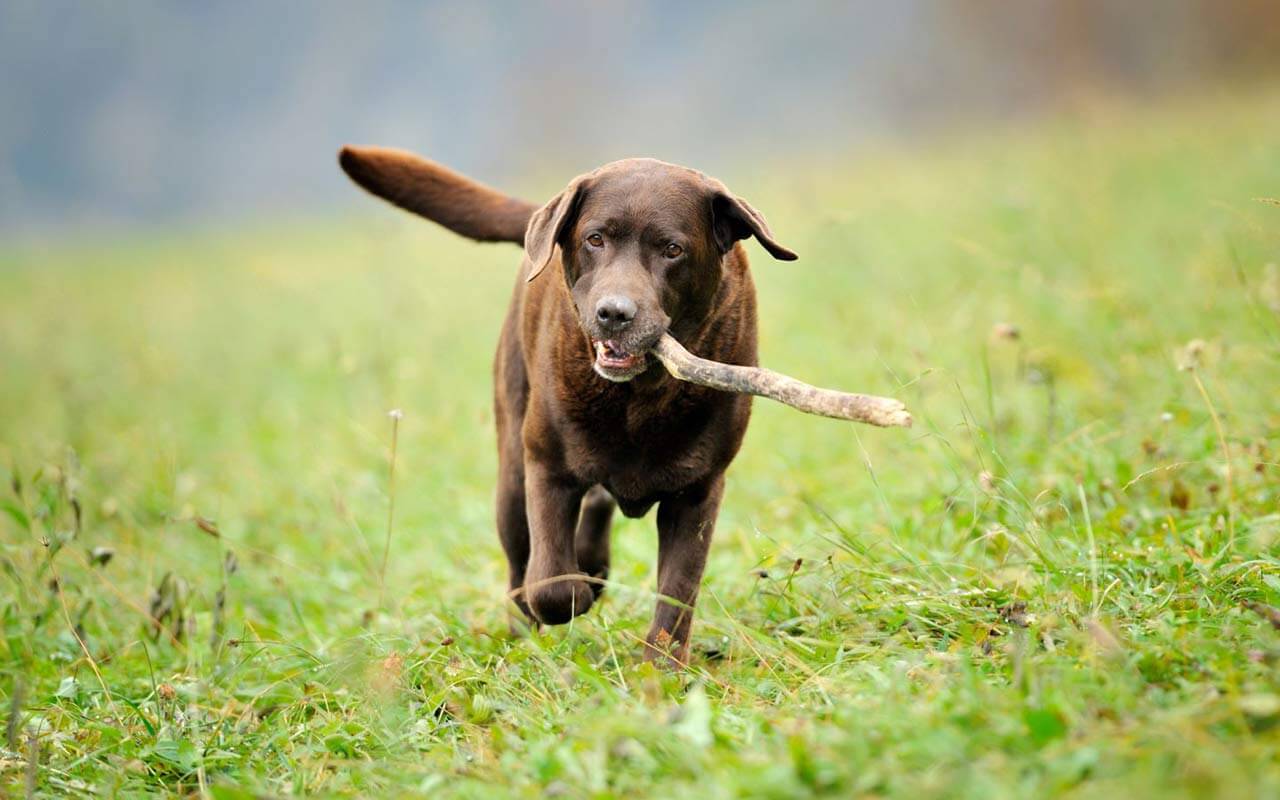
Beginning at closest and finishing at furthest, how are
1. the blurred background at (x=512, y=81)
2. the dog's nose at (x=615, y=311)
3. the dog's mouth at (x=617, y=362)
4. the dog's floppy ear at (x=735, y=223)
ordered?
1. the dog's nose at (x=615, y=311)
2. the dog's mouth at (x=617, y=362)
3. the dog's floppy ear at (x=735, y=223)
4. the blurred background at (x=512, y=81)

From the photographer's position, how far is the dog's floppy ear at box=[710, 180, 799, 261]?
3.60m

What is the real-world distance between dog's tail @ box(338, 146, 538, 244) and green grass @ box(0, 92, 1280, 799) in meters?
1.13

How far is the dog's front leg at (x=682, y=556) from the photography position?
362 centimetres

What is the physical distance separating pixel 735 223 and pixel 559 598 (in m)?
1.33

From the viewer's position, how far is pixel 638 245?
11.8 ft

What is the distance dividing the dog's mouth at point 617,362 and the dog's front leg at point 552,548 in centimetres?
51

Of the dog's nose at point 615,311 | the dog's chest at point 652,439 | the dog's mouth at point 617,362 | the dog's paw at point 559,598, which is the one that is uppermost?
the dog's nose at point 615,311

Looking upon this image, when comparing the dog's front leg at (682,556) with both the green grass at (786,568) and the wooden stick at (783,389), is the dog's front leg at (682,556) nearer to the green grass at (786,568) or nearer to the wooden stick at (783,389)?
the green grass at (786,568)

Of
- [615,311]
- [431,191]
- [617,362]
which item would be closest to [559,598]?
[617,362]

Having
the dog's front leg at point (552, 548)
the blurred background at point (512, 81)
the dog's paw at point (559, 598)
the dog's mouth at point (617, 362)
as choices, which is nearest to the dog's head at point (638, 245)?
the dog's mouth at point (617, 362)

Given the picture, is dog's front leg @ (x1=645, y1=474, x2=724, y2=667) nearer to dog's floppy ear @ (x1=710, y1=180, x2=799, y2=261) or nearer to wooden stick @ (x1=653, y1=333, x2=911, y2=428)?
wooden stick @ (x1=653, y1=333, x2=911, y2=428)

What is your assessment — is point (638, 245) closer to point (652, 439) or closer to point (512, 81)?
point (652, 439)

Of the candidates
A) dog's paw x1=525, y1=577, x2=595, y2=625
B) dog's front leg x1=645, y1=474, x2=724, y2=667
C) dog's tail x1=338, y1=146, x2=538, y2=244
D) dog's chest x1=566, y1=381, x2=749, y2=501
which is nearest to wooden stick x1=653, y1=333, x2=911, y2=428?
dog's chest x1=566, y1=381, x2=749, y2=501

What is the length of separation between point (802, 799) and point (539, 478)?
1.85m
